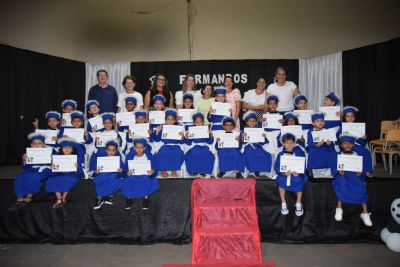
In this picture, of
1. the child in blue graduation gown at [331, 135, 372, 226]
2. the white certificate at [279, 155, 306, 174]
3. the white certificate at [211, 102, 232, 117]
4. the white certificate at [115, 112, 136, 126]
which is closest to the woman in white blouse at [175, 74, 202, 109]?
the white certificate at [211, 102, 232, 117]

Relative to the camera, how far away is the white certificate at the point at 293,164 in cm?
440

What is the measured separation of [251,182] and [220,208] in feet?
1.85

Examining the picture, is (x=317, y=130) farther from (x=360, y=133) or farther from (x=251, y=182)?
(x=251, y=182)

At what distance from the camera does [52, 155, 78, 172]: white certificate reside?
4.51 meters

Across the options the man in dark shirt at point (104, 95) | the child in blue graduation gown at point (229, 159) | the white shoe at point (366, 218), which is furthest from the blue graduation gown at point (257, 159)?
the man in dark shirt at point (104, 95)

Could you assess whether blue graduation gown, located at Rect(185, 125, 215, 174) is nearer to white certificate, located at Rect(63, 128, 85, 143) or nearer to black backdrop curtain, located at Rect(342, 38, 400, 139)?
white certificate, located at Rect(63, 128, 85, 143)

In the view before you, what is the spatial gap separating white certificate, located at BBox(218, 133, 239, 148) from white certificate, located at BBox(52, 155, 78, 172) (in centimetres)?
212

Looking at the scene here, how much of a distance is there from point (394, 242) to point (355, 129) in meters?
1.59

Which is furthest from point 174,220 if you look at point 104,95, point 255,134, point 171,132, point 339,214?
point 104,95

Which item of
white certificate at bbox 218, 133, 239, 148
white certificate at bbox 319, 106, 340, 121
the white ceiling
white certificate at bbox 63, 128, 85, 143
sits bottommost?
white certificate at bbox 218, 133, 239, 148

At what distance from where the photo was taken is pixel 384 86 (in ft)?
25.0

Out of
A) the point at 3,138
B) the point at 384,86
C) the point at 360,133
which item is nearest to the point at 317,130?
the point at 360,133

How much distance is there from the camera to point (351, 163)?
4352 millimetres

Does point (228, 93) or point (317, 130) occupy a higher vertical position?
point (228, 93)
